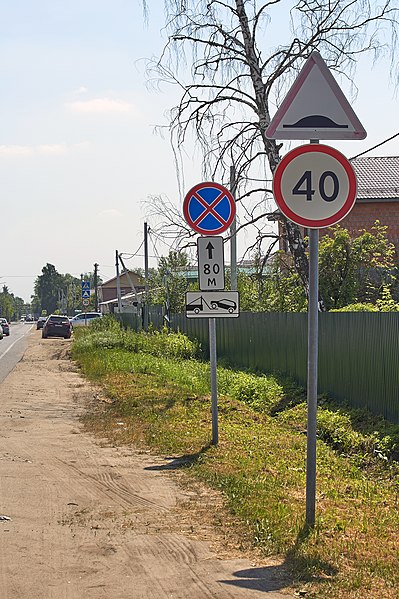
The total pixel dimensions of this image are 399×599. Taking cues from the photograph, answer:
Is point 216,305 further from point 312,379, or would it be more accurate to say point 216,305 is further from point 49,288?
point 49,288

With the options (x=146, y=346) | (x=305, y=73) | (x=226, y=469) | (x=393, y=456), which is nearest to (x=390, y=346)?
(x=393, y=456)

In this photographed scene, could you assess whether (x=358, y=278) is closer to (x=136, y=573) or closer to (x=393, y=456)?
(x=393, y=456)

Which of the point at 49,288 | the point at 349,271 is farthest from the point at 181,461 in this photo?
the point at 49,288

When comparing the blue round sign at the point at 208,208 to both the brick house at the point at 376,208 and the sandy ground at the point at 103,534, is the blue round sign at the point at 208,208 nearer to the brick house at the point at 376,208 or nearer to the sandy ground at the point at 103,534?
the sandy ground at the point at 103,534

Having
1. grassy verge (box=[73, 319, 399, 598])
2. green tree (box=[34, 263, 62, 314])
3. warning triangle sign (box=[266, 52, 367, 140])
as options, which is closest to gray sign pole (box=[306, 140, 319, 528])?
warning triangle sign (box=[266, 52, 367, 140])

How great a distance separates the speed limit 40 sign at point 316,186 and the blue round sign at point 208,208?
11.8ft

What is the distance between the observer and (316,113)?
5.89 m

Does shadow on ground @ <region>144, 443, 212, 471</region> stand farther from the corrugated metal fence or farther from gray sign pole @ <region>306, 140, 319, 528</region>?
gray sign pole @ <region>306, 140, 319, 528</region>

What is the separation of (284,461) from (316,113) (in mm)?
3943

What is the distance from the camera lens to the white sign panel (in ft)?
30.8

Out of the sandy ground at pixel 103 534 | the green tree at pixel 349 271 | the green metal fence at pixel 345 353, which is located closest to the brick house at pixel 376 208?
the green tree at pixel 349 271

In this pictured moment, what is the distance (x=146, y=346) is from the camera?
25781 mm

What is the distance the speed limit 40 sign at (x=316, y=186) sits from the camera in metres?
5.77

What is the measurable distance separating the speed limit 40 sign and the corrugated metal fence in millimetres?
4726
